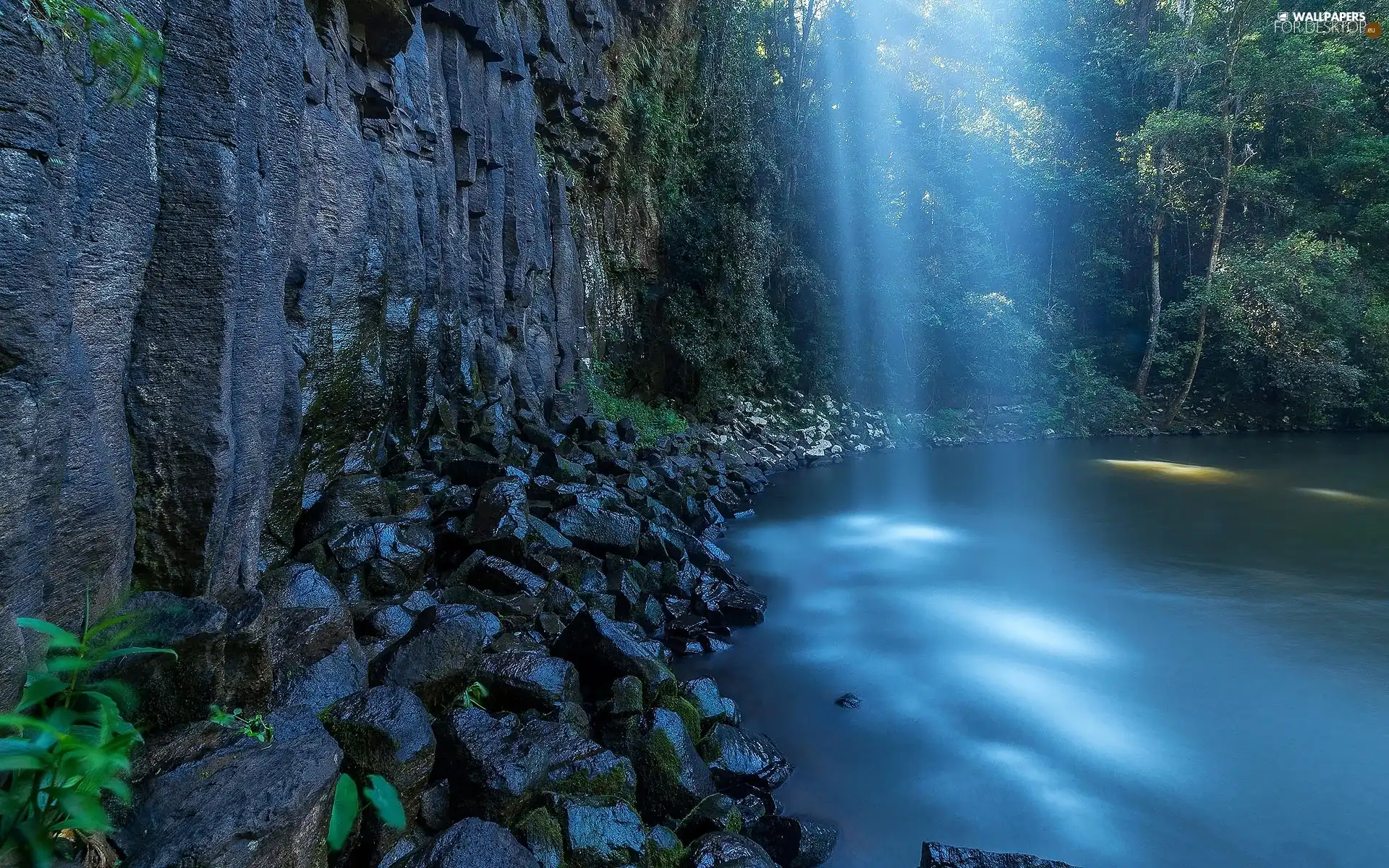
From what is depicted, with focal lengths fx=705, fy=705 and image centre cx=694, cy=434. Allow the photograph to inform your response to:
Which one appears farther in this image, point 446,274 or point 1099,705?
point 446,274

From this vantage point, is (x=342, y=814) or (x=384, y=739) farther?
(x=384, y=739)

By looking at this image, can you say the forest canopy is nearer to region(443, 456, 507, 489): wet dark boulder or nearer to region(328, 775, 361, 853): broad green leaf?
region(443, 456, 507, 489): wet dark boulder

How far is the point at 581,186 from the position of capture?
16.5 meters

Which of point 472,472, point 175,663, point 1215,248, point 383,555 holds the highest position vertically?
point 1215,248

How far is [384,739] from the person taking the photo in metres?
3.25

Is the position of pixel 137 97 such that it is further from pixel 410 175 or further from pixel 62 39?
pixel 410 175

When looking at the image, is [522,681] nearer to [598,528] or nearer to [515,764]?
[515,764]

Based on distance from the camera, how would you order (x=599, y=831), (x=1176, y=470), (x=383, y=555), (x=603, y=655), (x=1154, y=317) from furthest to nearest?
(x=1154, y=317) → (x=1176, y=470) → (x=383, y=555) → (x=603, y=655) → (x=599, y=831)

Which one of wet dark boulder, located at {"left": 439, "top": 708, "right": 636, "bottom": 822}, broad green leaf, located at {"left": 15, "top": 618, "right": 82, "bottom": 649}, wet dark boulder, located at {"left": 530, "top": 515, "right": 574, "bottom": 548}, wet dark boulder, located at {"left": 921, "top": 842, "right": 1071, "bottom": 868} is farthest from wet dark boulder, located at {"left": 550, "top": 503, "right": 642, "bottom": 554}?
broad green leaf, located at {"left": 15, "top": 618, "right": 82, "bottom": 649}

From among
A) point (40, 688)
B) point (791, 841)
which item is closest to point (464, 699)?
point (791, 841)

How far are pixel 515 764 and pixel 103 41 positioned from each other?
3659 mm

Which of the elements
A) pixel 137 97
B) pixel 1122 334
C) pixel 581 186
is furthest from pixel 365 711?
pixel 1122 334

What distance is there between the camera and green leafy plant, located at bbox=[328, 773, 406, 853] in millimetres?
2771

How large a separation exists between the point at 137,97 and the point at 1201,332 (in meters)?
30.0
